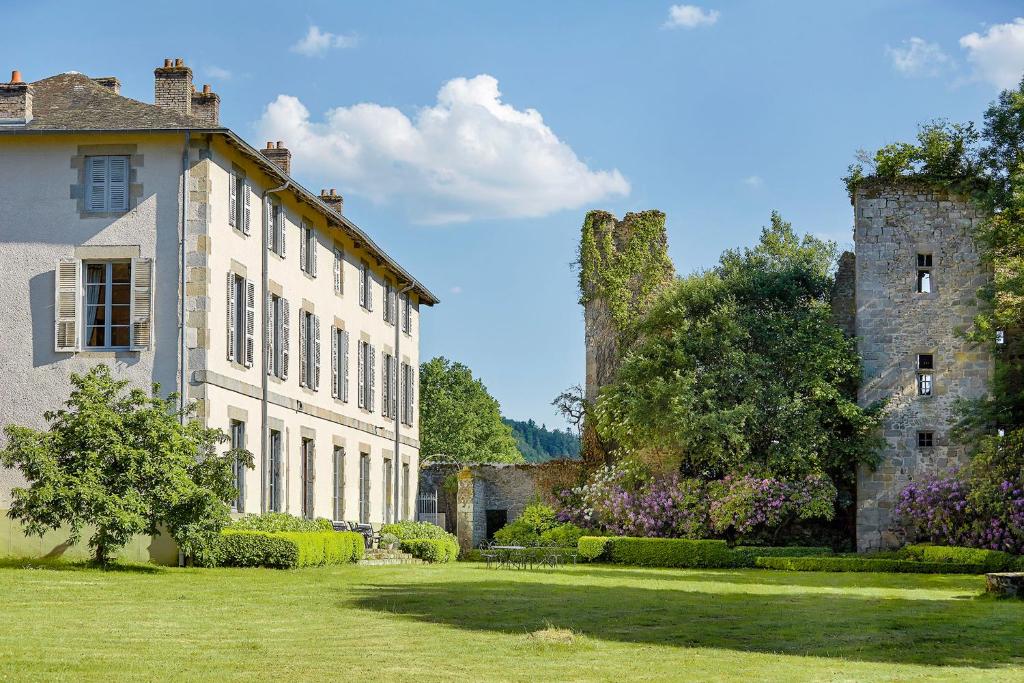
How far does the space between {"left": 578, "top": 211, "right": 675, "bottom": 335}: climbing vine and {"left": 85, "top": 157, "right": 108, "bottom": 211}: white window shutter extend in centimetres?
1744

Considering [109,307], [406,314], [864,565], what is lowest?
[864,565]

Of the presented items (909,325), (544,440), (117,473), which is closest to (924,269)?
(909,325)

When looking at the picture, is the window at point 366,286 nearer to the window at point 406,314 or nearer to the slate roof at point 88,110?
the window at point 406,314

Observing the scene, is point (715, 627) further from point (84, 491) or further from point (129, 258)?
point (129, 258)

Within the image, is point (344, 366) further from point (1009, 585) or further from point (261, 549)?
point (1009, 585)

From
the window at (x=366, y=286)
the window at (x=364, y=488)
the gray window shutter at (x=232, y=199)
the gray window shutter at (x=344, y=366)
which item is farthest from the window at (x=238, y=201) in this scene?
the window at (x=364, y=488)

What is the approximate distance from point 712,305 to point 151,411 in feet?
58.8

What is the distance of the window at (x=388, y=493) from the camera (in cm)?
3522

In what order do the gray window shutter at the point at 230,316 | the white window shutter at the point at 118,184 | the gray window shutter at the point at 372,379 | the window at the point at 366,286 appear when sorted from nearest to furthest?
1. the white window shutter at the point at 118,184
2. the gray window shutter at the point at 230,316
3. the window at the point at 366,286
4. the gray window shutter at the point at 372,379

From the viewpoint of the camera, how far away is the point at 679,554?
3070cm

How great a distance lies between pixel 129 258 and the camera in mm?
23484

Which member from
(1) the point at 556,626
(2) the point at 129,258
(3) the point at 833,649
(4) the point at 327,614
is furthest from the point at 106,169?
(3) the point at 833,649

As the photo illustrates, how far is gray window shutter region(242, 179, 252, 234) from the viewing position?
2512 centimetres

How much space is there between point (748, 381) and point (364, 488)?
937 cm
